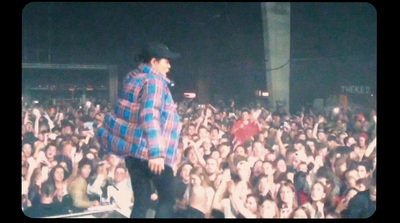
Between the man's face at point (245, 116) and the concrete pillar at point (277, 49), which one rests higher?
the concrete pillar at point (277, 49)

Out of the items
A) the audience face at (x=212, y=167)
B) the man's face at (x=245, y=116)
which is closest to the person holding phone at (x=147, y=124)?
the audience face at (x=212, y=167)

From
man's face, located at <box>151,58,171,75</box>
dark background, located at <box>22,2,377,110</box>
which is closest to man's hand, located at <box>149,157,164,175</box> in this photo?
dark background, located at <box>22,2,377,110</box>

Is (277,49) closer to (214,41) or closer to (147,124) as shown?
(214,41)

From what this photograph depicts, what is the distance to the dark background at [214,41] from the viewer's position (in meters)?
3.89

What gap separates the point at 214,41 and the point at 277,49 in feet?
1.32

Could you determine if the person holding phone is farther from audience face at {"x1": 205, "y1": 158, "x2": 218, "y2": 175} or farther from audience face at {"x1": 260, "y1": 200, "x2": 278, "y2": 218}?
audience face at {"x1": 260, "y1": 200, "x2": 278, "y2": 218}

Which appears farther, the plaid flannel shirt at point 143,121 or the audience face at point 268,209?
the audience face at point 268,209

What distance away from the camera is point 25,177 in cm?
389

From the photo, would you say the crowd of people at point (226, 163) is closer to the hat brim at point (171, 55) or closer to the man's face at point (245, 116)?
the man's face at point (245, 116)

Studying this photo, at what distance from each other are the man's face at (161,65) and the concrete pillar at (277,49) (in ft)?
2.05

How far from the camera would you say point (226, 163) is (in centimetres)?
390

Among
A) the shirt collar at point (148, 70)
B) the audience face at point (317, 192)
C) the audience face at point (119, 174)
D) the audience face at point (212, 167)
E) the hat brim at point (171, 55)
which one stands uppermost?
the hat brim at point (171, 55)

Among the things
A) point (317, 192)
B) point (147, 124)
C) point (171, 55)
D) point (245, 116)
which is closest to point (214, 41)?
point (171, 55)

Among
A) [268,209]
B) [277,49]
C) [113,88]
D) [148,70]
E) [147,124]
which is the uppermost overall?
[277,49]
